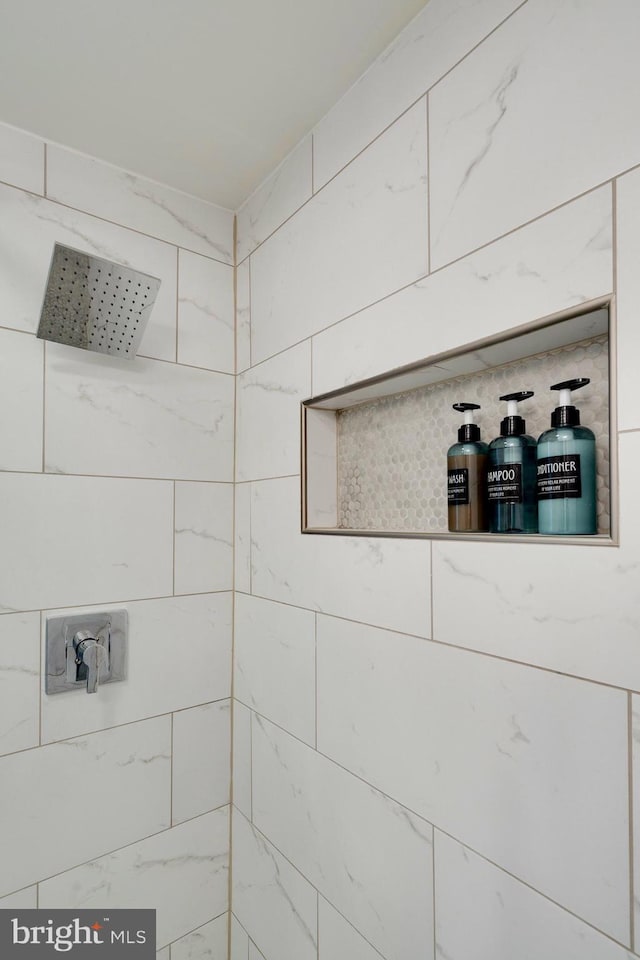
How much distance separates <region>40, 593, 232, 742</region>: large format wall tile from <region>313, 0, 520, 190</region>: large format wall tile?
1065mm

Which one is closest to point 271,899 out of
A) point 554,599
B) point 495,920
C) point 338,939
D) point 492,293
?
point 338,939

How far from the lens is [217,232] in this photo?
4.73 feet

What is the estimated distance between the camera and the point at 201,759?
1361 millimetres

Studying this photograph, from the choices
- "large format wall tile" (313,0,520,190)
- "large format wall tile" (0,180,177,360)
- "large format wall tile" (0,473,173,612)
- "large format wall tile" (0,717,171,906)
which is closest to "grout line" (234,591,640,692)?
"large format wall tile" (0,473,173,612)

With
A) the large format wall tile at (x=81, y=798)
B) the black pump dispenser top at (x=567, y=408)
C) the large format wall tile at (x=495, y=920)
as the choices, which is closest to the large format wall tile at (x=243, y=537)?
the large format wall tile at (x=81, y=798)

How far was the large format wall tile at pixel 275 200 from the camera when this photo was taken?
120 cm

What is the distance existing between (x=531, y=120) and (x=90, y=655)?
4.06 feet

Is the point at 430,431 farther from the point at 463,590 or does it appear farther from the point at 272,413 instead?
the point at 272,413

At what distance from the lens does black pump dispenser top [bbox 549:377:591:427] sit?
687mm

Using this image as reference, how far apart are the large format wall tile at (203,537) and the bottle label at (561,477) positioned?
0.91 meters

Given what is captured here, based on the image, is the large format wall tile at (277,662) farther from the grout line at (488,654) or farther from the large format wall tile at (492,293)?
the large format wall tile at (492,293)

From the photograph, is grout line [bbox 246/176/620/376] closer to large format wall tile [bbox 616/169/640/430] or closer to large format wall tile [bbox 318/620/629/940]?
large format wall tile [bbox 616/169/640/430]
